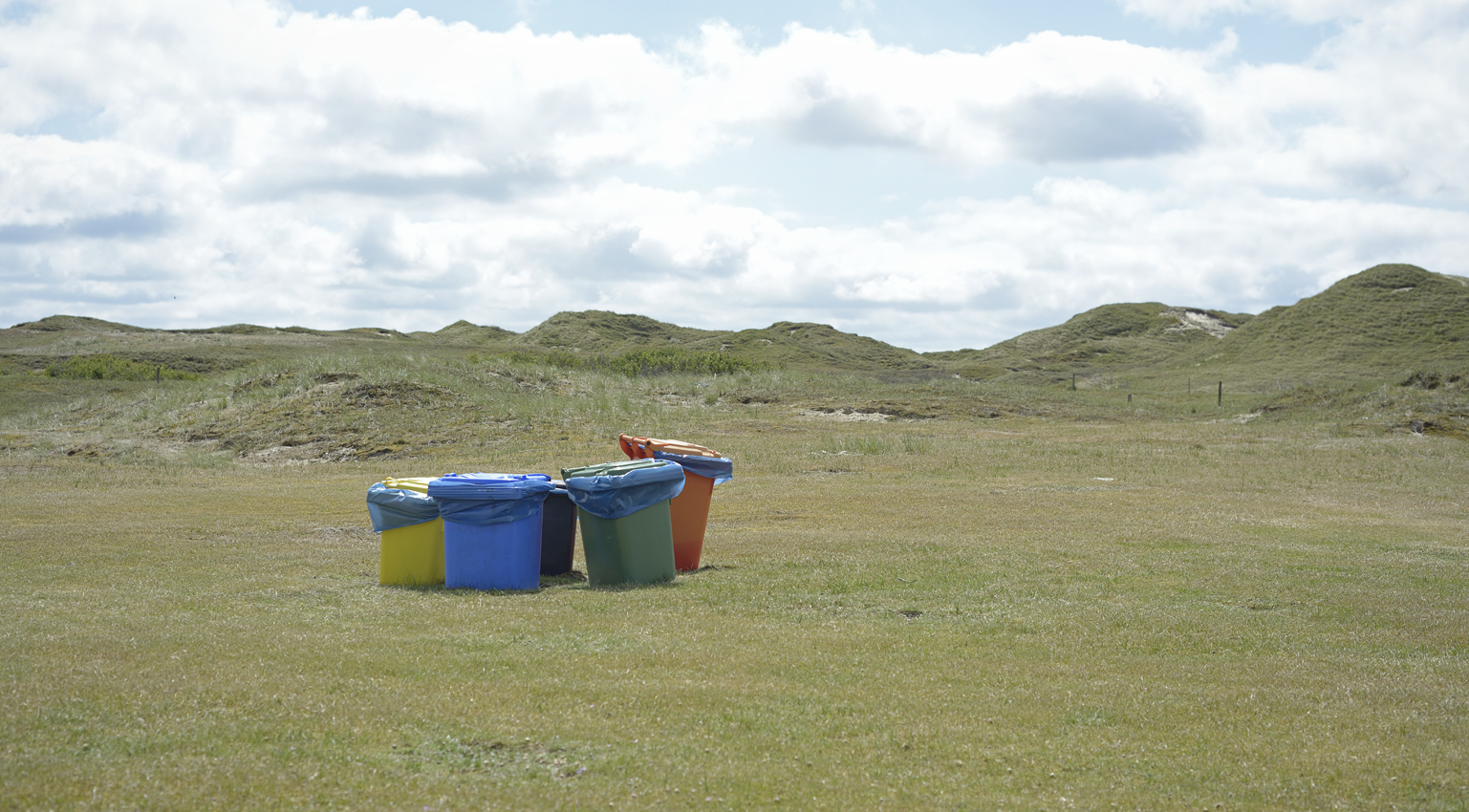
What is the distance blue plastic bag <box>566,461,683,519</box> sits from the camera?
10.8 m

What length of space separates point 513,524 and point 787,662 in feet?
13.4

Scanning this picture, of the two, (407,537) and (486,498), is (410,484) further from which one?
(486,498)

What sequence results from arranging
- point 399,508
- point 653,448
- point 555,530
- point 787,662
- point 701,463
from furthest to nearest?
point 653,448
point 701,463
point 555,530
point 399,508
point 787,662

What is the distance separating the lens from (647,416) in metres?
39.1

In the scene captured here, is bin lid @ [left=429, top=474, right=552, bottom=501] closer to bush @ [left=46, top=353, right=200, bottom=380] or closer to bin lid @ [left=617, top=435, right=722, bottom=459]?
bin lid @ [left=617, top=435, right=722, bottom=459]

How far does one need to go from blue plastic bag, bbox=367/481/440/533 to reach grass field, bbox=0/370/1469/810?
733 mm

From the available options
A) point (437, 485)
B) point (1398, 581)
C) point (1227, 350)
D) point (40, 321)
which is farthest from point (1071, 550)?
point (40, 321)

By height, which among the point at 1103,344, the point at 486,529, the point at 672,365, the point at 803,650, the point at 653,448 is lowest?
the point at 803,650

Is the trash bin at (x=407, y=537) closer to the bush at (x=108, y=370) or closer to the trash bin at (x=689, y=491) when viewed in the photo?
the trash bin at (x=689, y=491)

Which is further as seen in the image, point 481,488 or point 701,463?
point 701,463

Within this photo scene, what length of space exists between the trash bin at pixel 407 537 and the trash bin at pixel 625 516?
153cm

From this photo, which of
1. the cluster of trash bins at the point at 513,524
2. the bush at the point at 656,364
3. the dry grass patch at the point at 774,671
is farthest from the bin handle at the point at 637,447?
the bush at the point at 656,364

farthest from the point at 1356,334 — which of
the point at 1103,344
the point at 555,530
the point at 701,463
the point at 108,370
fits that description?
the point at 108,370

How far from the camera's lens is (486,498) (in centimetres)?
1034
